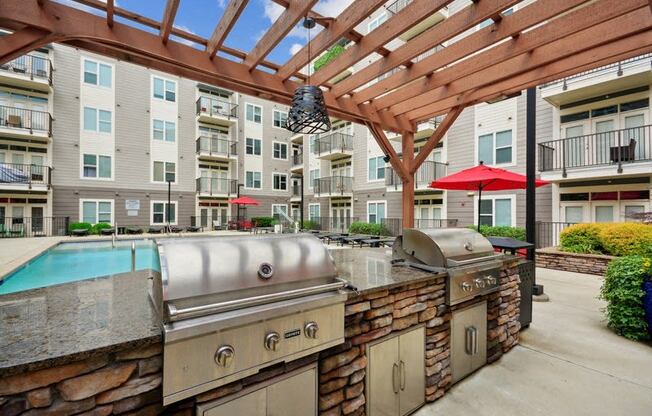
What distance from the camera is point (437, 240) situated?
→ 2.69 m

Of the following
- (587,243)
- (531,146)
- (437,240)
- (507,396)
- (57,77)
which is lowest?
(507,396)

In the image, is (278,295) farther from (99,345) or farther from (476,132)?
(476,132)

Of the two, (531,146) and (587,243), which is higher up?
(531,146)

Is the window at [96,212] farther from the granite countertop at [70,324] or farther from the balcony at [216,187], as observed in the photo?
the granite countertop at [70,324]

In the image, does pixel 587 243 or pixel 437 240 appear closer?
pixel 437 240

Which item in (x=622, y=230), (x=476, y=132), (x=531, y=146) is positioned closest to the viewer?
(x=531, y=146)

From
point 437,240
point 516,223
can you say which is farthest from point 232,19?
point 516,223

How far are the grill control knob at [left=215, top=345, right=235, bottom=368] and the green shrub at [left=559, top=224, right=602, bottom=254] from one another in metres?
9.57

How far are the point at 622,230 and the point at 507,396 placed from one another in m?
7.38

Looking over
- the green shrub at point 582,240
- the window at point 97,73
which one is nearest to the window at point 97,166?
the window at point 97,73

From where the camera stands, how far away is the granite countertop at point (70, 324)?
1109 mm

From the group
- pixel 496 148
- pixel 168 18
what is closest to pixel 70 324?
pixel 168 18

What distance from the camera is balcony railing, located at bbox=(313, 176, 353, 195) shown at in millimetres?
18656

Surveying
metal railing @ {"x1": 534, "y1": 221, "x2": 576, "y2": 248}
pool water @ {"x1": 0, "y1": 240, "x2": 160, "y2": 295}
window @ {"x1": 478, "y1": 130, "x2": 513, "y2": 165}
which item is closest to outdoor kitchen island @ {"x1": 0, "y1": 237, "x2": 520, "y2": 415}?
pool water @ {"x1": 0, "y1": 240, "x2": 160, "y2": 295}
